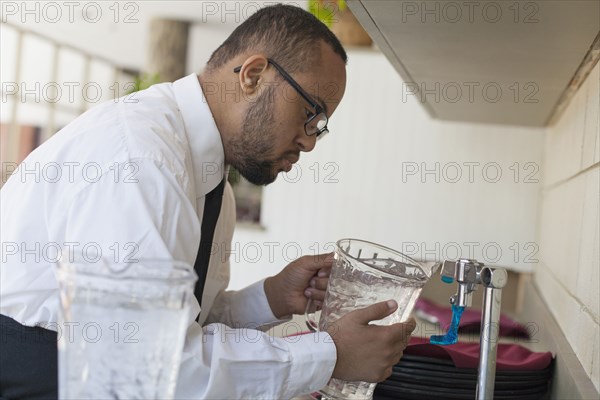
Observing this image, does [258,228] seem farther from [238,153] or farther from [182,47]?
[182,47]

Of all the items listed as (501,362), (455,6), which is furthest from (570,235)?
(455,6)

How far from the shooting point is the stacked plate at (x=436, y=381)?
4.32 ft

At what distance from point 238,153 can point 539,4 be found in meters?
0.53

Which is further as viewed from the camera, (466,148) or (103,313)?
(466,148)

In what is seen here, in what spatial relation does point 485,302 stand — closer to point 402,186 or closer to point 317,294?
point 317,294

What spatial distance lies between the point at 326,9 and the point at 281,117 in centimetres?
184

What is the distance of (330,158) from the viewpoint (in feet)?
8.94

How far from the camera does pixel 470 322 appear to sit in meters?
1.98

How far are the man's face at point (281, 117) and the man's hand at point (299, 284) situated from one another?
0.22 m

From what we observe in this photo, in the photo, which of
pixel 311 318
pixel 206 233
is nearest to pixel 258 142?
pixel 206 233

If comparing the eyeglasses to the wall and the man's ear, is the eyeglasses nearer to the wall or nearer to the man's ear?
the man's ear

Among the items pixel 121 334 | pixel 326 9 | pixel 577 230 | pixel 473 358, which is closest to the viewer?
pixel 121 334

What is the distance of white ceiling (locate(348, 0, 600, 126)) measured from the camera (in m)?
1.08

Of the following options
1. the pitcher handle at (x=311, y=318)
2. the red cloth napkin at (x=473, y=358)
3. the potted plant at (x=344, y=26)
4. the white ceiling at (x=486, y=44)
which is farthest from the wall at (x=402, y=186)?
the pitcher handle at (x=311, y=318)
